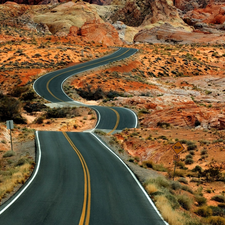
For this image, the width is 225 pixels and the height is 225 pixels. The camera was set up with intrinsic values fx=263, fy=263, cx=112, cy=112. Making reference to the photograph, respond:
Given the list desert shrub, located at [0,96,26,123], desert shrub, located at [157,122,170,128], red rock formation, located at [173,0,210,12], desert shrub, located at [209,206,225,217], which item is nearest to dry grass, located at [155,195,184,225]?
desert shrub, located at [209,206,225,217]

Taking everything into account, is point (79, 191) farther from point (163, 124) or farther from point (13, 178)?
point (163, 124)

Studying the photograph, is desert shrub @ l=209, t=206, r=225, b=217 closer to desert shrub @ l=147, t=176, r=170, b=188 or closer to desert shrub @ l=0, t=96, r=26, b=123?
desert shrub @ l=147, t=176, r=170, b=188

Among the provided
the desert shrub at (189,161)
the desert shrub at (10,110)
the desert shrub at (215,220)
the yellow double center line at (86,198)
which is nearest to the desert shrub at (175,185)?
the desert shrub at (215,220)

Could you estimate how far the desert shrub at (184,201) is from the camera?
12696mm

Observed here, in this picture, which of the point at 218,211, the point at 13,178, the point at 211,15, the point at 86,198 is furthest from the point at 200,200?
the point at 211,15

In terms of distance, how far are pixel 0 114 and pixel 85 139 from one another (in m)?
13.4

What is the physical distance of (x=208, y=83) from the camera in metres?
55.2

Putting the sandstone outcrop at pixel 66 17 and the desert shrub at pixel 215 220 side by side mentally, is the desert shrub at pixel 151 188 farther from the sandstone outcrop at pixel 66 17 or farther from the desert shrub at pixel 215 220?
the sandstone outcrop at pixel 66 17

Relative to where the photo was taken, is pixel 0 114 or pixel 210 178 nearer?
pixel 210 178

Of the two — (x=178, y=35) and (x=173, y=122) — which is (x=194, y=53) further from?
(x=173, y=122)

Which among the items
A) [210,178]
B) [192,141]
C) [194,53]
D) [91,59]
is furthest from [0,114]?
[194,53]

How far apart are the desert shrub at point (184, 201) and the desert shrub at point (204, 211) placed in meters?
0.45

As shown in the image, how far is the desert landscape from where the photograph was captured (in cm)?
1524

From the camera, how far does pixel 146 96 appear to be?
44.7 metres
